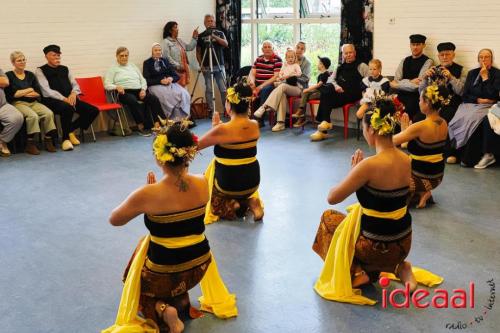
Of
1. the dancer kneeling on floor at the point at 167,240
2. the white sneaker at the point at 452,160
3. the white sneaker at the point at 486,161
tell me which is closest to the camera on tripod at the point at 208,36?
the white sneaker at the point at 452,160

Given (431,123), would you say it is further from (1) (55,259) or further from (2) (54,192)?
(2) (54,192)

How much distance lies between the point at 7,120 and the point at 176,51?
2789 mm

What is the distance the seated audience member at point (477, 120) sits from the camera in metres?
5.89

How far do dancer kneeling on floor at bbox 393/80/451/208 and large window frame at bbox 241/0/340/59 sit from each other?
12.8 feet

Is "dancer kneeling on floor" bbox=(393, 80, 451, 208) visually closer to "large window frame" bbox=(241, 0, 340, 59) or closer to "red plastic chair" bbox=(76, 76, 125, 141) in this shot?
"large window frame" bbox=(241, 0, 340, 59)

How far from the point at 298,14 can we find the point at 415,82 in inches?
100

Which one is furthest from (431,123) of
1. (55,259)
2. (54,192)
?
(54,192)

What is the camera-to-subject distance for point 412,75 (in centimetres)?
695

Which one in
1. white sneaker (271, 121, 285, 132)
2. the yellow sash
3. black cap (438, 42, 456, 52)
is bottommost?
white sneaker (271, 121, 285, 132)

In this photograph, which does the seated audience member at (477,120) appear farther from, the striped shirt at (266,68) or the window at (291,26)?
the striped shirt at (266,68)

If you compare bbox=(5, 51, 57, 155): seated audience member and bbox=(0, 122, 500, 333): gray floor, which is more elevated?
bbox=(5, 51, 57, 155): seated audience member

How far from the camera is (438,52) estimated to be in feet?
22.1

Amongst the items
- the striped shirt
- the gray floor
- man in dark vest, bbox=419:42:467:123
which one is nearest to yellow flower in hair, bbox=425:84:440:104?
the gray floor

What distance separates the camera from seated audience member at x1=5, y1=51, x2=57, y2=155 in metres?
6.95
